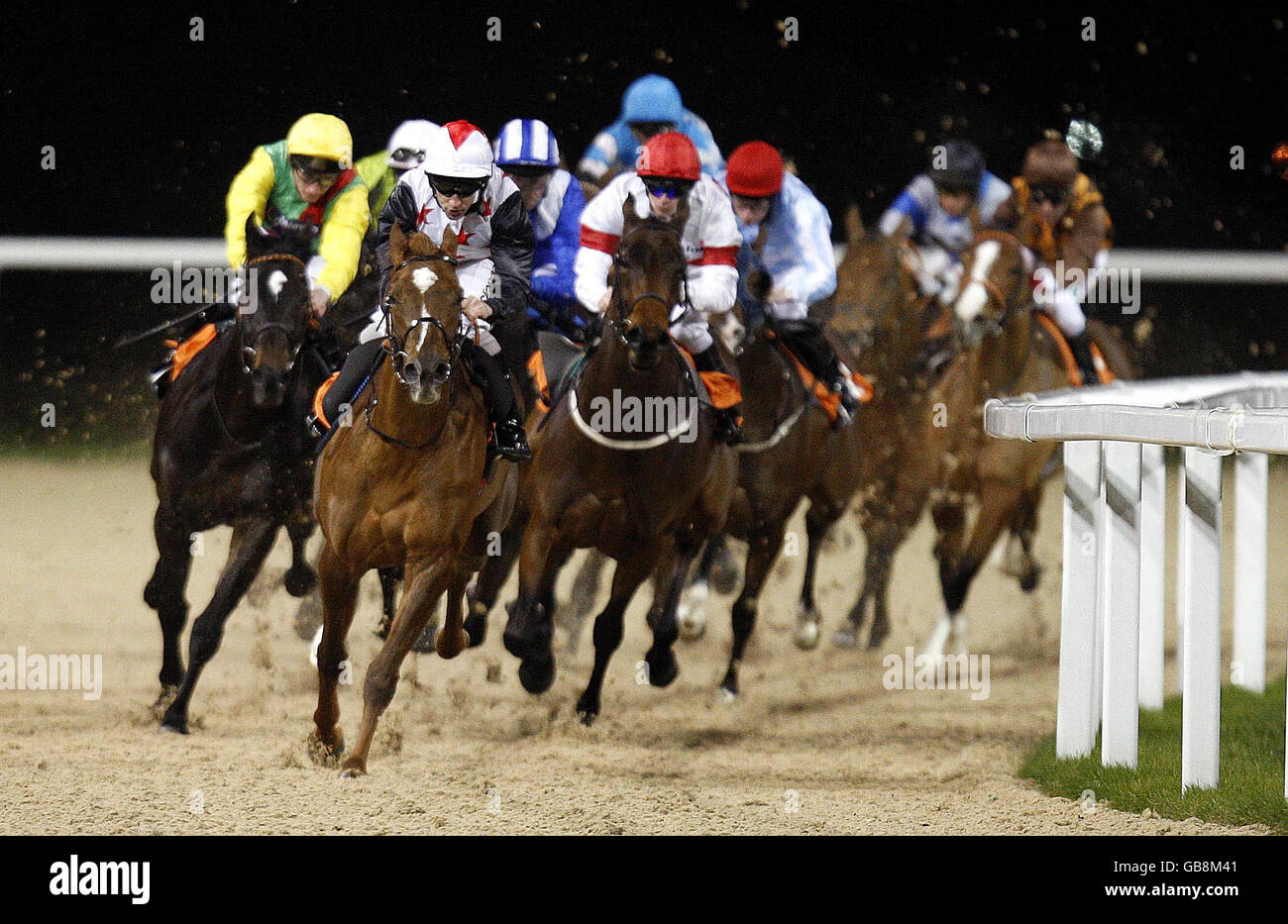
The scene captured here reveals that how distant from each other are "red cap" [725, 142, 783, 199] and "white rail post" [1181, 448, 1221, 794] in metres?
2.66

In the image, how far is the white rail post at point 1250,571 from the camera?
14.7ft

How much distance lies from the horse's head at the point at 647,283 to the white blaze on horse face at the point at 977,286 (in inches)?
71.9

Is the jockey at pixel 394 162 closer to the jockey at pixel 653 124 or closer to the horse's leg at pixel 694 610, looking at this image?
the jockey at pixel 653 124

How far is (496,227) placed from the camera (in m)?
4.33

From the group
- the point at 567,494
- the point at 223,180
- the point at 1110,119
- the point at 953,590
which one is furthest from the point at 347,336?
the point at 1110,119

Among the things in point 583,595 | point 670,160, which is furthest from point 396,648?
point 583,595

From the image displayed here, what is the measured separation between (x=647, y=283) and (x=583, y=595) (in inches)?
92.3

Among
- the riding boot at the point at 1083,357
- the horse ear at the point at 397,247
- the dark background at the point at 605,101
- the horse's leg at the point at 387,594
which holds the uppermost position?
the dark background at the point at 605,101

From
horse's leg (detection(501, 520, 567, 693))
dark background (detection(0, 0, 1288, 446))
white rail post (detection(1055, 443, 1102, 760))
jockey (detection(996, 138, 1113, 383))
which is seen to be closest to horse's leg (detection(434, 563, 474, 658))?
horse's leg (detection(501, 520, 567, 693))

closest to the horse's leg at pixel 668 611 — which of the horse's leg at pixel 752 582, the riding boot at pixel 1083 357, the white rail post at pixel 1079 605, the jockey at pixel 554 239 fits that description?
the horse's leg at pixel 752 582

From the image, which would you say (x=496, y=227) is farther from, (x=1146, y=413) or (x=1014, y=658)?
(x=1014, y=658)

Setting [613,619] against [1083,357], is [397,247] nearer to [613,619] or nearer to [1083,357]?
[613,619]

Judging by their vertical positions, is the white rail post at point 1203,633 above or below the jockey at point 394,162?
below

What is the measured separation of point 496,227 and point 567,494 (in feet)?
2.73
